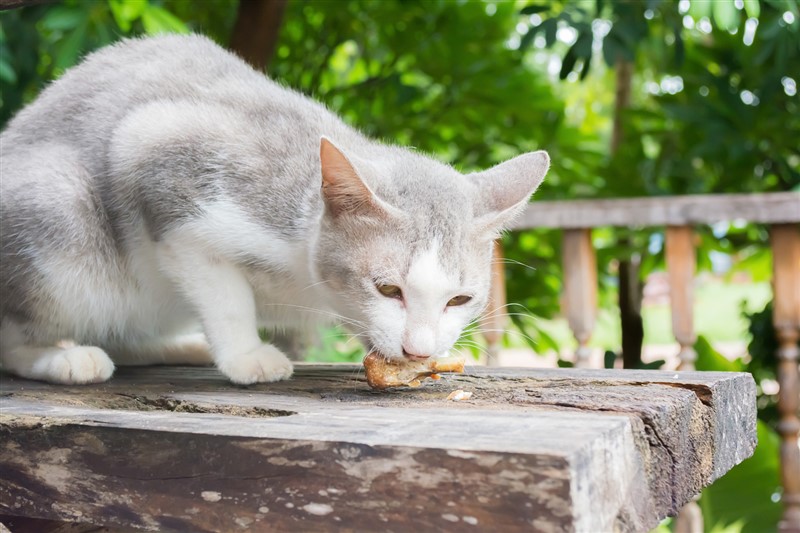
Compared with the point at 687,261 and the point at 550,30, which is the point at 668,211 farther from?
the point at 550,30

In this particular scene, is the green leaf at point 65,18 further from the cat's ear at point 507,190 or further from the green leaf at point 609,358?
the green leaf at point 609,358

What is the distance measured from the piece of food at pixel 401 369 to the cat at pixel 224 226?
0.08 feet

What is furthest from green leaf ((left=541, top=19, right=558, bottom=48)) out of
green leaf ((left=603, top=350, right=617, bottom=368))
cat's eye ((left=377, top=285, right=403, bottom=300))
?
cat's eye ((left=377, top=285, right=403, bottom=300))

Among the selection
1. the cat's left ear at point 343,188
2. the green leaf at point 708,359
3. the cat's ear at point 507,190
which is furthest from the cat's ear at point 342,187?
the green leaf at point 708,359

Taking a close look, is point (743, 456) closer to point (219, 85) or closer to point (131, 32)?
point (219, 85)

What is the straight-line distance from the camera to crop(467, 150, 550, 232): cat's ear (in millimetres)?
1705

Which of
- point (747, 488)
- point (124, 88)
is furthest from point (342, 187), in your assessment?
point (747, 488)

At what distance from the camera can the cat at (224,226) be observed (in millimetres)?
1561

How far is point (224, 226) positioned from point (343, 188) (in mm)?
313

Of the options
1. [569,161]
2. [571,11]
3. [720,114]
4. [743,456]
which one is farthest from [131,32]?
[743,456]

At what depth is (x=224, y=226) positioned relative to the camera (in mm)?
1732

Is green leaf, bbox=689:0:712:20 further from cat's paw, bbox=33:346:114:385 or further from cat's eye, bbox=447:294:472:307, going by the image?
cat's paw, bbox=33:346:114:385

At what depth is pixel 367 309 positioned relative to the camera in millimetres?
1565

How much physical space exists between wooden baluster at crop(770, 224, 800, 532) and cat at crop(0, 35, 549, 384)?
4.20 feet
